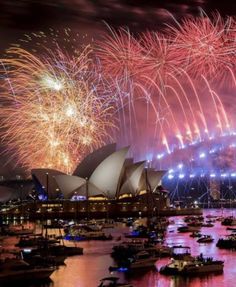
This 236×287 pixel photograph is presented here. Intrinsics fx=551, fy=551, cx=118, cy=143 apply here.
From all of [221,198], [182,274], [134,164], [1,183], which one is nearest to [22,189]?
[1,183]

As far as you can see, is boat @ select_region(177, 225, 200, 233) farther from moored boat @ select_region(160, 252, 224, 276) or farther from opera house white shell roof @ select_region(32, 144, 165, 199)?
moored boat @ select_region(160, 252, 224, 276)

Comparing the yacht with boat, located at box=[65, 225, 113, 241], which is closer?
boat, located at box=[65, 225, 113, 241]

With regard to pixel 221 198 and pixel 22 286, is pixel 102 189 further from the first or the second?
pixel 221 198

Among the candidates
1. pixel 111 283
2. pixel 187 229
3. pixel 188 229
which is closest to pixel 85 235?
pixel 187 229

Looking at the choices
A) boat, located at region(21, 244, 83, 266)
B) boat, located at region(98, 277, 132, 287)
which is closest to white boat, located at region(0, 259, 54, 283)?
boat, located at region(21, 244, 83, 266)

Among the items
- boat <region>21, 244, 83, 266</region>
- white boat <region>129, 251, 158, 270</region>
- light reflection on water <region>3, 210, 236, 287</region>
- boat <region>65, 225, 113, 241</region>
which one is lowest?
light reflection on water <region>3, 210, 236, 287</region>

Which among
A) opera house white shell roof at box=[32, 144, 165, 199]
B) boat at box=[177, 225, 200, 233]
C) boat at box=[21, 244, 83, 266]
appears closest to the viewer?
boat at box=[21, 244, 83, 266]

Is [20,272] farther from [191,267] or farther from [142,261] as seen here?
[191,267]
